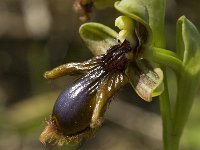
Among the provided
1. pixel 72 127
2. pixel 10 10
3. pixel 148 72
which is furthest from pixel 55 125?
pixel 10 10

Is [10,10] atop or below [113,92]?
below

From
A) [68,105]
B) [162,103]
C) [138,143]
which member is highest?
[68,105]

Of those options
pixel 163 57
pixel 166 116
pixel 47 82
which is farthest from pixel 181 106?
pixel 47 82

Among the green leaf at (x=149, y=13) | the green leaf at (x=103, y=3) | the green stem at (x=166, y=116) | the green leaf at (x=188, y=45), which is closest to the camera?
the green leaf at (x=149, y=13)

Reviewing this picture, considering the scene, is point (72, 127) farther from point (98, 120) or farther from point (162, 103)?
point (162, 103)

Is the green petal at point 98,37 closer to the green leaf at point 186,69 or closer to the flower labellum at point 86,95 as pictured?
the flower labellum at point 86,95

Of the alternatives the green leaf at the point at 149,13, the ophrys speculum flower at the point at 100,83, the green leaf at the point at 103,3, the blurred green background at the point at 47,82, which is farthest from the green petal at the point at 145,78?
the blurred green background at the point at 47,82

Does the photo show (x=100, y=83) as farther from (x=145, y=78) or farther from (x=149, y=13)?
(x=149, y=13)
